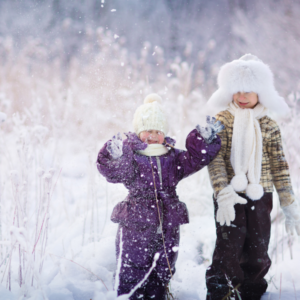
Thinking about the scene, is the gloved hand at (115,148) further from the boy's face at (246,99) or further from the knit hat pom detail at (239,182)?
the boy's face at (246,99)

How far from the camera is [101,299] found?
3.98 ft

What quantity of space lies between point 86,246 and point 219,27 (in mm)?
2632

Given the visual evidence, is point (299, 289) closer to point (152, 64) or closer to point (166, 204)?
point (166, 204)

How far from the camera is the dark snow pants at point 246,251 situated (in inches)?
51.3

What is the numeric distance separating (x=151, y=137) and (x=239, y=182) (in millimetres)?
558

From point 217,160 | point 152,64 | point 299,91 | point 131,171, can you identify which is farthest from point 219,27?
point 131,171

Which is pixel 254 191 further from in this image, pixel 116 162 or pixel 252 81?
pixel 116 162

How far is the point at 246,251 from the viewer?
4.57 ft

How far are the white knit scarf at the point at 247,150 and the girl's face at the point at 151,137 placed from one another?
441mm

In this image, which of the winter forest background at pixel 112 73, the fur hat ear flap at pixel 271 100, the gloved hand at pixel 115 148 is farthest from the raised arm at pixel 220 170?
the winter forest background at pixel 112 73

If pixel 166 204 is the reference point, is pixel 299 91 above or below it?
above

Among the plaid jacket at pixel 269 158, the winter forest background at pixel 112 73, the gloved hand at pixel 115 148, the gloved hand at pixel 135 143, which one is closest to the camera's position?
the gloved hand at pixel 115 148

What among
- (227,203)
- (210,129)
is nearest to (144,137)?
(210,129)

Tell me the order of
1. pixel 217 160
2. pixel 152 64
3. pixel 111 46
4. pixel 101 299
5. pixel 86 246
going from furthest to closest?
pixel 152 64, pixel 111 46, pixel 86 246, pixel 217 160, pixel 101 299
